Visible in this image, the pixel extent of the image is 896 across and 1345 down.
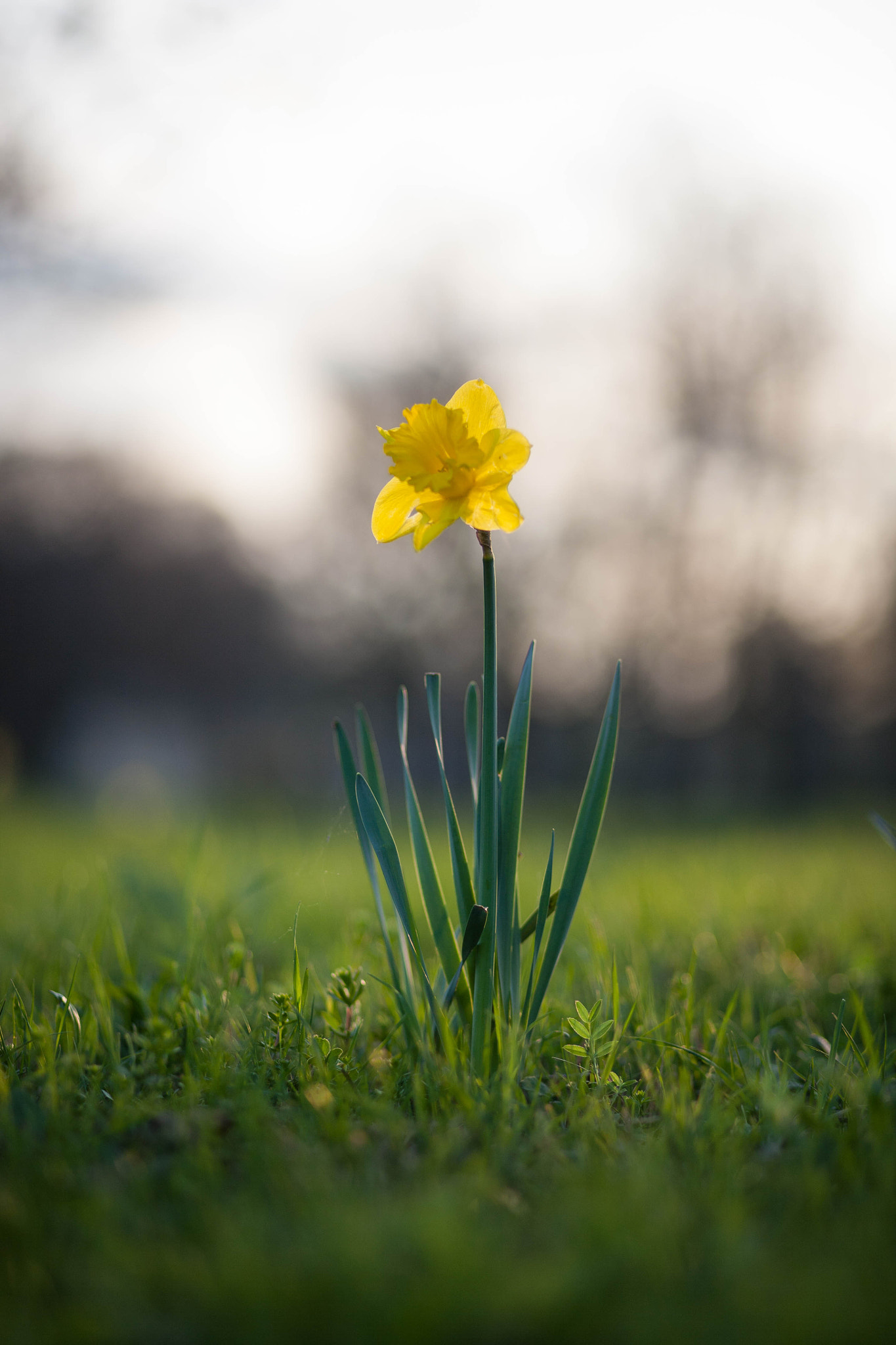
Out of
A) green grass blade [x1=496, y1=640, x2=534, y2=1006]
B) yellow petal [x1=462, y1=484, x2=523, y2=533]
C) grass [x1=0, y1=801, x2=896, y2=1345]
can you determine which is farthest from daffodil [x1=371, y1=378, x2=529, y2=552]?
grass [x1=0, y1=801, x2=896, y2=1345]

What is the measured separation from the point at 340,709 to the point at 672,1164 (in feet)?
38.6

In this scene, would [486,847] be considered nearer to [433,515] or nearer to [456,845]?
[456,845]

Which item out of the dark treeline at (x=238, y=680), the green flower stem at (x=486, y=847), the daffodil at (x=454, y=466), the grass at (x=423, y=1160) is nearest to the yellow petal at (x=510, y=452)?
the daffodil at (x=454, y=466)

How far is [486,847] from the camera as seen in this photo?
1359 millimetres

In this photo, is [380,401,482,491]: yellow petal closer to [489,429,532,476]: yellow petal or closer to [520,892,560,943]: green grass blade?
[489,429,532,476]: yellow petal

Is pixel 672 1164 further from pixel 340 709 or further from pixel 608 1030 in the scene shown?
pixel 340 709

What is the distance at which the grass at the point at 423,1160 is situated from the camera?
2.60 ft

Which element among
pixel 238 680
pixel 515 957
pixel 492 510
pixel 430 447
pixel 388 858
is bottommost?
pixel 515 957

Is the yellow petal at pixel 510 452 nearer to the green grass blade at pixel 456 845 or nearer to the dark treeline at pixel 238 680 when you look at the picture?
the green grass blade at pixel 456 845

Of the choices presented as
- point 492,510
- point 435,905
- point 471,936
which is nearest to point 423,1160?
point 471,936

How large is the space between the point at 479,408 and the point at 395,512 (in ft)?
0.75

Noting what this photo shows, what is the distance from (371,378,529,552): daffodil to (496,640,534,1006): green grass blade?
0.24 m

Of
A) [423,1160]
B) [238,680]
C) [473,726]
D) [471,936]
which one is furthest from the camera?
[238,680]

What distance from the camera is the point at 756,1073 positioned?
1.49 metres
